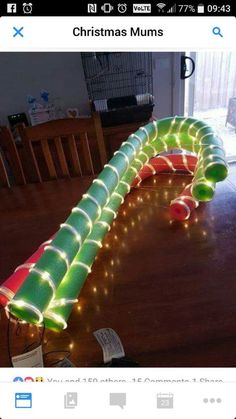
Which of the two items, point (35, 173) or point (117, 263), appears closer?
point (117, 263)

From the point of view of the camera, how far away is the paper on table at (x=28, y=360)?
1.65ft

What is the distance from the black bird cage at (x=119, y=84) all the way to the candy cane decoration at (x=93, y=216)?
81 centimetres

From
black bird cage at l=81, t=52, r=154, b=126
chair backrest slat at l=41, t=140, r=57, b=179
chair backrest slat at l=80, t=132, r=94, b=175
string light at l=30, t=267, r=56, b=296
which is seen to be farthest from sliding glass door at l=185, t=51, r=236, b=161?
string light at l=30, t=267, r=56, b=296

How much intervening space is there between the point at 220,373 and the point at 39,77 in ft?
6.17

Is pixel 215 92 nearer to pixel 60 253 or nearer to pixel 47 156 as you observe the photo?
pixel 47 156

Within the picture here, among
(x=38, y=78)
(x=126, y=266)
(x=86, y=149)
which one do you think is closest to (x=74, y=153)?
(x=86, y=149)

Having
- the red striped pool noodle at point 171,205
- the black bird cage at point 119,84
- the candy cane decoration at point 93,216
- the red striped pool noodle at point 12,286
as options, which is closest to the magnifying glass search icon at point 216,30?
the candy cane decoration at point 93,216

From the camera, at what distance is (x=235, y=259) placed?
69 centimetres

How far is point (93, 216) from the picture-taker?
26.0 inches

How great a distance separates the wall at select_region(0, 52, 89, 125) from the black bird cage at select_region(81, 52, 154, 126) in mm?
86

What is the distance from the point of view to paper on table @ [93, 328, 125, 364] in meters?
0.52
